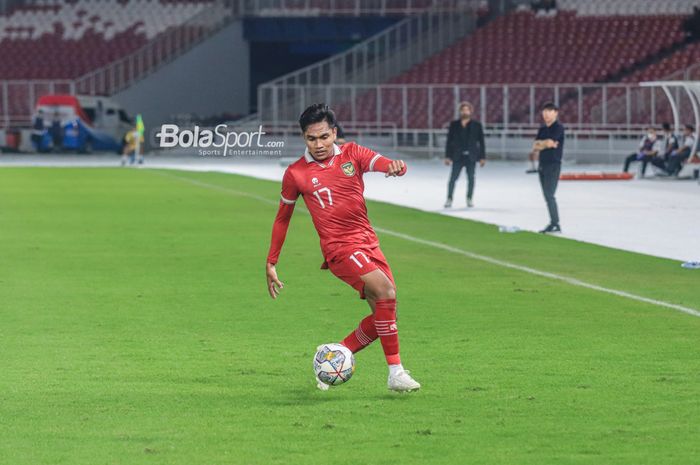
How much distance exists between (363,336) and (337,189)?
98 centimetres

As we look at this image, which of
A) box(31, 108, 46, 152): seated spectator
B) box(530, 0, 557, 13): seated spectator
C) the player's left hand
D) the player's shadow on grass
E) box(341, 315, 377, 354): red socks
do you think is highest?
box(530, 0, 557, 13): seated spectator

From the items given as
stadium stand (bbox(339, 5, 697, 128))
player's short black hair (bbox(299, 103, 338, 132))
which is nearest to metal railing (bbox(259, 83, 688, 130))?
stadium stand (bbox(339, 5, 697, 128))

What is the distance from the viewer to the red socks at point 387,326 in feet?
31.2

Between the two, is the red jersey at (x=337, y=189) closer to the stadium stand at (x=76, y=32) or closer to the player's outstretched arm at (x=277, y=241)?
the player's outstretched arm at (x=277, y=241)

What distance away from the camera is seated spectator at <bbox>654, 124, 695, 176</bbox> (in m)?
39.4

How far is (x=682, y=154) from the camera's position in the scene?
39.5 m

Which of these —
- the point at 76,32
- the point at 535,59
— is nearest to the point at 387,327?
the point at 535,59

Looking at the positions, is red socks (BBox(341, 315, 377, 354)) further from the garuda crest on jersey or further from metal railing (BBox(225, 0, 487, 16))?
metal railing (BBox(225, 0, 487, 16))

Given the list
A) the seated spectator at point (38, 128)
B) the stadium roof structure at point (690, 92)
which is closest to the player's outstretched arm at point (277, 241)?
the stadium roof structure at point (690, 92)

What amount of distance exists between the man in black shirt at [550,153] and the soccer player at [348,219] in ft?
42.9

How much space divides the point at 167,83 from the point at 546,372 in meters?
57.5

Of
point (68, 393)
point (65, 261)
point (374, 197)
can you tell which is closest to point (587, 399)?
point (68, 393)

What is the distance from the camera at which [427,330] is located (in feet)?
42.2

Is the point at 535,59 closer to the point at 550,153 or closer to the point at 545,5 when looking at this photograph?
the point at 545,5
